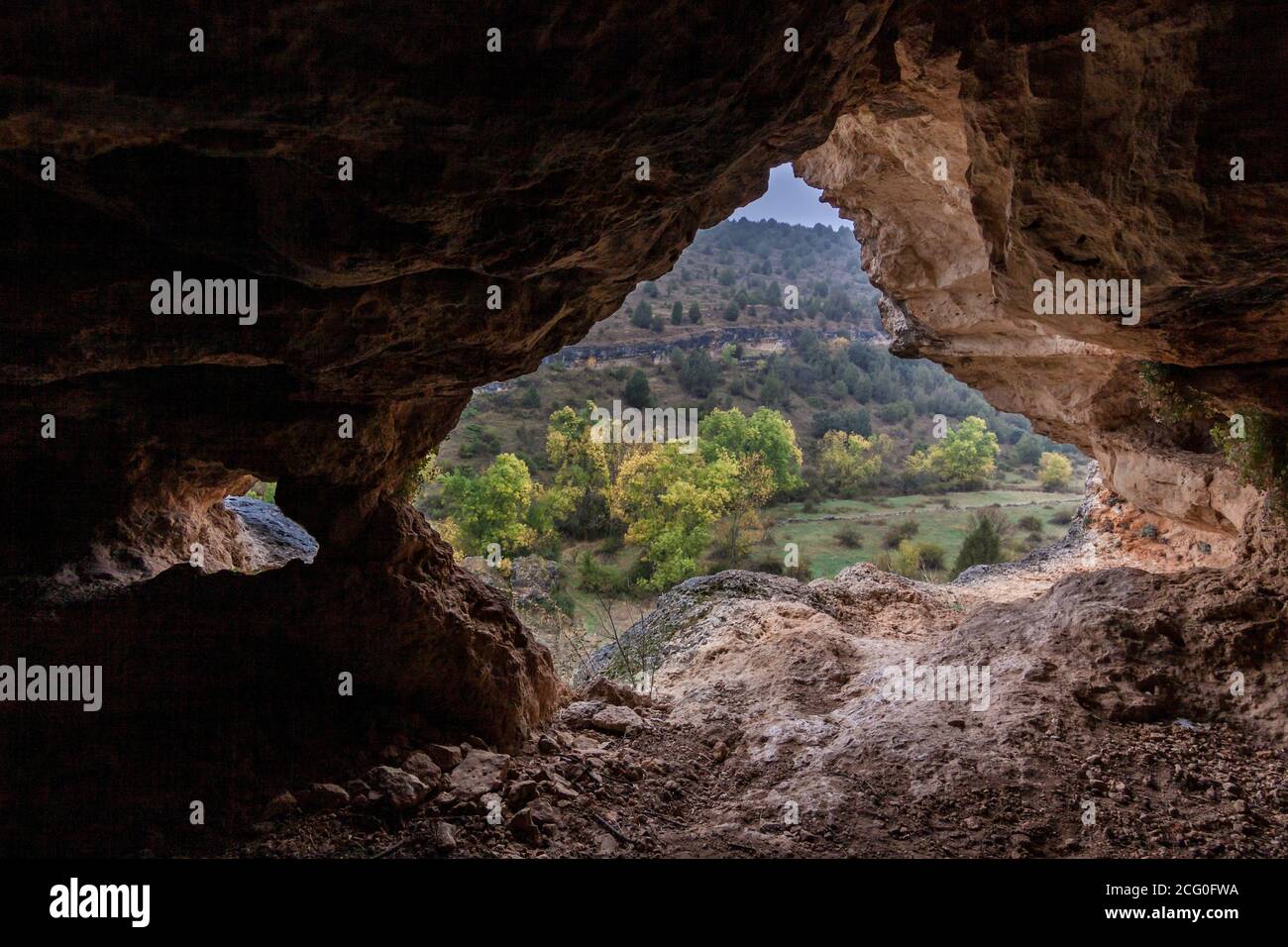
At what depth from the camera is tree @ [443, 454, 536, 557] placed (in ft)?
94.2

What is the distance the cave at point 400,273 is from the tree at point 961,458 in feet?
149

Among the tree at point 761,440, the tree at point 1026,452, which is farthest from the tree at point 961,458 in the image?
the tree at point 761,440

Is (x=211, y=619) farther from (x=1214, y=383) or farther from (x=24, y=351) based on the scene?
(x=1214, y=383)

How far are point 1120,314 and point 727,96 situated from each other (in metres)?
4.03

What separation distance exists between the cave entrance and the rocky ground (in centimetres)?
308

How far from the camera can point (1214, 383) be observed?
6898 mm

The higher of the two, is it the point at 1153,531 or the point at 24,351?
the point at 24,351

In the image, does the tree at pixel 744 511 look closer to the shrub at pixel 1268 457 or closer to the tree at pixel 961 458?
the tree at pixel 961 458

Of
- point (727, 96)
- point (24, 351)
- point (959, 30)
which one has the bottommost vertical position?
point (24, 351)


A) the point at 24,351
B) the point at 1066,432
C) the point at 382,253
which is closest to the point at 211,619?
the point at 24,351

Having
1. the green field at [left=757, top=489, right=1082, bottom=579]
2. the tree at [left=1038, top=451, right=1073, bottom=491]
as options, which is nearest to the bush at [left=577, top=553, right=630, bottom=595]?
the green field at [left=757, top=489, right=1082, bottom=579]

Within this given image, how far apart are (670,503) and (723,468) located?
125 inches

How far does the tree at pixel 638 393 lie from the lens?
5325cm

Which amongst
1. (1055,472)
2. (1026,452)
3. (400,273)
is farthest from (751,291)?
(400,273)
